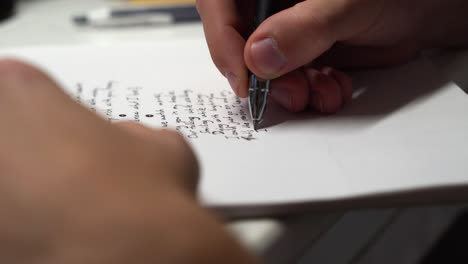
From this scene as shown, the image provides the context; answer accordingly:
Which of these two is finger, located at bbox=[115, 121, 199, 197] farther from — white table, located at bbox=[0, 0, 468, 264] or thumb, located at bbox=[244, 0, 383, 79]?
thumb, located at bbox=[244, 0, 383, 79]

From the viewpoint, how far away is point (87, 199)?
0.17 m

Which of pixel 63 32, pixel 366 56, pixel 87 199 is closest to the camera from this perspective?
pixel 87 199

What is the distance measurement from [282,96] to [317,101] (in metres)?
0.03

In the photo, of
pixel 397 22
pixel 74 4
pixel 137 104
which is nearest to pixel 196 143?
pixel 137 104

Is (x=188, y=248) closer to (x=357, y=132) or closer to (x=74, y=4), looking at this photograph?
(x=357, y=132)

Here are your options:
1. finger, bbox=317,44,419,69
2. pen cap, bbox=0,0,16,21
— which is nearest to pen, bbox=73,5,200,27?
pen cap, bbox=0,0,16,21

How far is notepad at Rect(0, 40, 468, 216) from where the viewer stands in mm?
270

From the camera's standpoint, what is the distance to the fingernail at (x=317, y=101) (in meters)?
0.39

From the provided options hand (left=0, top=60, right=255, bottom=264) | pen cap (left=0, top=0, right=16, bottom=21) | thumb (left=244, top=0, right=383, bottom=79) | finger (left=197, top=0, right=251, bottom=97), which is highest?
hand (left=0, top=60, right=255, bottom=264)

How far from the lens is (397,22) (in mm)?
478

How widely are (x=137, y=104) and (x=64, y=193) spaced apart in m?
0.23

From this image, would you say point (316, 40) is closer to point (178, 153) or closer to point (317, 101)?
point (317, 101)

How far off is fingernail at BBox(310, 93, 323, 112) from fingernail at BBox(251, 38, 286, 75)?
49 mm

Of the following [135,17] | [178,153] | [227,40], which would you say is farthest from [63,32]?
[178,153]
